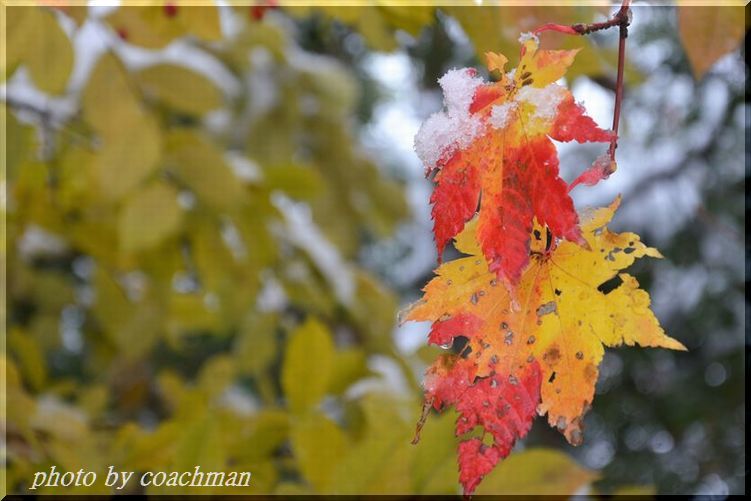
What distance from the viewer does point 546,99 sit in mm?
282

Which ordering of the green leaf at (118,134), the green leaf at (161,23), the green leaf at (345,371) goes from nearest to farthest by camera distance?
the green leaf at (161,23), the green leaf at (118,134), the green leaf at (345,371)

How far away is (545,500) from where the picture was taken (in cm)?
50

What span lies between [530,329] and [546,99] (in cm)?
8

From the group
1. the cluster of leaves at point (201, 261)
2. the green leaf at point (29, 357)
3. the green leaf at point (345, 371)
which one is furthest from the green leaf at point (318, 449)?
the green leaf at point (29, 357)

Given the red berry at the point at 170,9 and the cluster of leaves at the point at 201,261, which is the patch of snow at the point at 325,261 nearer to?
the cluster of leaves at the point at 201,261

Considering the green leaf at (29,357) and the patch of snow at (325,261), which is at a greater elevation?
the patch of snow at (325,261)

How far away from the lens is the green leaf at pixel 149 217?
68 cm

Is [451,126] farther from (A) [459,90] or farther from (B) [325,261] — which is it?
(B) [325,261]

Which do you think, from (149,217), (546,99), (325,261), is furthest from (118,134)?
(546,99)

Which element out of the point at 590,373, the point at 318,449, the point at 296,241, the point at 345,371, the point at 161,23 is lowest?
the point at 590,373

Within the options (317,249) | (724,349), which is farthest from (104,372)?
(724,349)

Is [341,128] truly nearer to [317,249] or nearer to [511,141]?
[317,249]

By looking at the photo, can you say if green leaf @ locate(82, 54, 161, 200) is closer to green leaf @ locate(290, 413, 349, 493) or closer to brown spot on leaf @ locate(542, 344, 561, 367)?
green leaf @ locate(290, 413, 349, 493)

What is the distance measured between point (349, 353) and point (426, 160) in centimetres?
48
